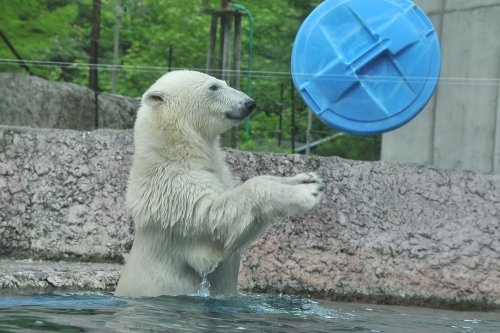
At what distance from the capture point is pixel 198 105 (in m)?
3.80

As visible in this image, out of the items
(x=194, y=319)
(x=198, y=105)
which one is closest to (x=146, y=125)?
(x=198, y=105)

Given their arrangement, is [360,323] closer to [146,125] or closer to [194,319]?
[194,319]

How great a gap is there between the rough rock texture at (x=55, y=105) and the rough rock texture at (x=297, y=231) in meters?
4.44

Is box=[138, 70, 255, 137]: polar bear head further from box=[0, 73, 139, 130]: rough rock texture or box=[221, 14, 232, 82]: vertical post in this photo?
box=[0, 73, 139, 130]: rough rock texture

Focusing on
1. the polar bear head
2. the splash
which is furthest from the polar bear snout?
the splash

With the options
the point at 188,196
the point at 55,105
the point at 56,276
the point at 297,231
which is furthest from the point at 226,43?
the point at 188,196

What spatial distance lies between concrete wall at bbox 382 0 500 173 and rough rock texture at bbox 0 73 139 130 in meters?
4.39

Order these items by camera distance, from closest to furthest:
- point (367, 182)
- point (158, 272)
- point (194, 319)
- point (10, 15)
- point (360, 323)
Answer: point (194, 319) → point (360, 323) → point (158, 272) → point (367, 182) → point (10, 15)

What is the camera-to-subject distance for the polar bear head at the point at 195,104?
12.2 ft

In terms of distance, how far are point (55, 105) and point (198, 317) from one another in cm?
723

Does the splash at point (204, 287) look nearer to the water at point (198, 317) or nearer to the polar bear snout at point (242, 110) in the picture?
the water at point (198, 317)

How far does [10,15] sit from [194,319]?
7306mm

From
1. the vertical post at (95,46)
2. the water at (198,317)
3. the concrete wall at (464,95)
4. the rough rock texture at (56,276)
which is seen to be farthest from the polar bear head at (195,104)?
the vertical post at (95,46)

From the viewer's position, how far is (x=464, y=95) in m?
6.93
